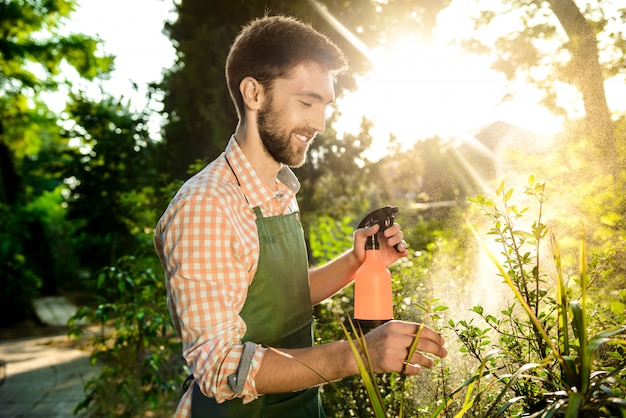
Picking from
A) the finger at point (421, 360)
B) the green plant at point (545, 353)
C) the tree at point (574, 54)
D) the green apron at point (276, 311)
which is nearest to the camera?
the green plant at point (545, 353)

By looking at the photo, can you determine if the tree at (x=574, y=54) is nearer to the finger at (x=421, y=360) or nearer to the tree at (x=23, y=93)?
the finger at (x=421, y=360)

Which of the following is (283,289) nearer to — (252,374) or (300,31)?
(252,374)

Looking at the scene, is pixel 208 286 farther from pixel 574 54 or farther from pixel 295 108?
pixel 574 54

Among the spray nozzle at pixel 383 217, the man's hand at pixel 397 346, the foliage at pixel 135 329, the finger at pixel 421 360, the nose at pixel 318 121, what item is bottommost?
the foliage at pixel 135 329

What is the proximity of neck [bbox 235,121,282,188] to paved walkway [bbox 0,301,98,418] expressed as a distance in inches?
154

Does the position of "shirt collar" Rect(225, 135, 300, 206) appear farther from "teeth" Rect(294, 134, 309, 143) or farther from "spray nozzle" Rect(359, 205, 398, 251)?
"spray nozzle" Rect(359, 205, 398, 251)

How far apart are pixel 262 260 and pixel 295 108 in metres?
0.51

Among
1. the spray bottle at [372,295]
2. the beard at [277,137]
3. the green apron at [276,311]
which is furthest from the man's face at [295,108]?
the spray bottle at [372,295]

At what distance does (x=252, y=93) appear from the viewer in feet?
5.45

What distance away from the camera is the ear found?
5.42 ft

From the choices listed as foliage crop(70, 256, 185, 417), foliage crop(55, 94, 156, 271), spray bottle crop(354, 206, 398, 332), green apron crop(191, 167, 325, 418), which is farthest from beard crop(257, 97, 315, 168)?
foliage crop(55, 94, 156, 271)

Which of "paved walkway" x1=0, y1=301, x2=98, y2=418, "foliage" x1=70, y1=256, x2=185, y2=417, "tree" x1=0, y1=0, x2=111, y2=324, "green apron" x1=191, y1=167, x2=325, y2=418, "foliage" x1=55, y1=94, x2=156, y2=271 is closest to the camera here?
"green apron" x1=191, y1=167, x2=325, y2=418

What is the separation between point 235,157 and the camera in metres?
1.68

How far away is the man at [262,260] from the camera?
3.98ft
